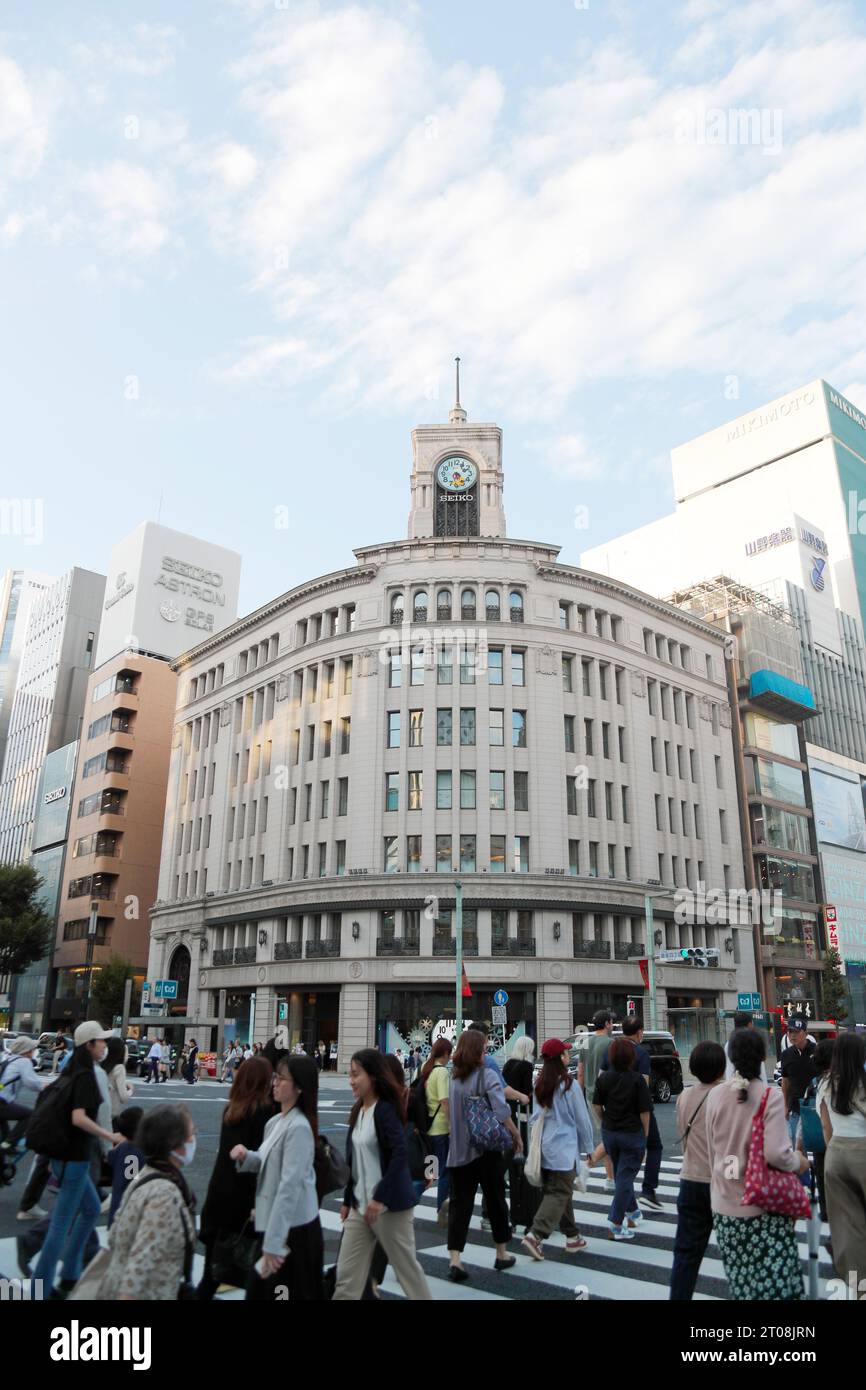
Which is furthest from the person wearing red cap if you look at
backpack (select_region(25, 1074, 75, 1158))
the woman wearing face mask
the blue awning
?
the blue awning

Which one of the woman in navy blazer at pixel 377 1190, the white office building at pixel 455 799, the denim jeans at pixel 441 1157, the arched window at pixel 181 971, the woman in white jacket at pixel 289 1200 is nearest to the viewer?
the woman in white jacket at pixel 289 1200

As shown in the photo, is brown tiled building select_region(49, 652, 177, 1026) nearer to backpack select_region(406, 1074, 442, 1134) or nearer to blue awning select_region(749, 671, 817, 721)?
blue awning select_region(749, 671, 817, 721)

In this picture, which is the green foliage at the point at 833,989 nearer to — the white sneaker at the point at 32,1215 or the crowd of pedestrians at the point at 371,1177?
the crowd of pedestrians at the point at 371,1177

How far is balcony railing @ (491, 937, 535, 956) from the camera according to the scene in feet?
140

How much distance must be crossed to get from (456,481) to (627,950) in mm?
28199

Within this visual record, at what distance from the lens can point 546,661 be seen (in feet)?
155

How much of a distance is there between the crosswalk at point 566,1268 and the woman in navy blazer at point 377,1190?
41.8 inches

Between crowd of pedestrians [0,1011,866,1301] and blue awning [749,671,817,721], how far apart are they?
179 ft

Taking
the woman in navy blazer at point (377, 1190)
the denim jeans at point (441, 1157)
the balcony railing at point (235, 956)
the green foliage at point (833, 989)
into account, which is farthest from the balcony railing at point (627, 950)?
the woman in navy blazer at point (377, 1190)

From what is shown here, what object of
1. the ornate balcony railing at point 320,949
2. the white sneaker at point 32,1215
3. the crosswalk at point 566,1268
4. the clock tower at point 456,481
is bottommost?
the crosswalk at point 566,1268

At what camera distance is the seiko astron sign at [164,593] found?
74000 millimetres

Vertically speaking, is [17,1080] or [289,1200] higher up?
[17,1080]

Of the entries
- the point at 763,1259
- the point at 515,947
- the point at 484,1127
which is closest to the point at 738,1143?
the point at 763,1259
